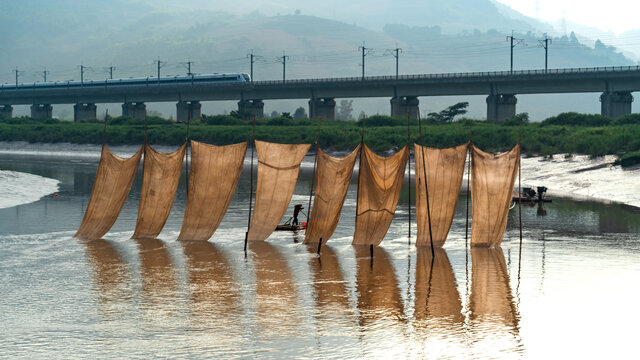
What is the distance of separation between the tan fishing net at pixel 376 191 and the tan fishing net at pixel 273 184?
3.59m

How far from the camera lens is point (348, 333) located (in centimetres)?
2209

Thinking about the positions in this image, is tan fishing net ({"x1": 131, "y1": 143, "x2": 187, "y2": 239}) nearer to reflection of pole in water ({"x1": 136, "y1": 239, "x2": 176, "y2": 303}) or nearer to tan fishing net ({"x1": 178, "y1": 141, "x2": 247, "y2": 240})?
reflection of pole in water ({"x1": 136, "y1": 239, "x2": 176, "y2": 303})

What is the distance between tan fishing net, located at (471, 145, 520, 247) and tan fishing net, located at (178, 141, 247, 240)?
38.4 ft

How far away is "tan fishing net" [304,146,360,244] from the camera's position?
37312 millimetres

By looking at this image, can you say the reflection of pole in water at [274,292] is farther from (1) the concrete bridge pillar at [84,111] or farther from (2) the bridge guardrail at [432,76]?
(1) the concrete bridge pillar at [84,111]

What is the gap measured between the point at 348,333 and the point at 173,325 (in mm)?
5133

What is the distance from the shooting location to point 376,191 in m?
36.8

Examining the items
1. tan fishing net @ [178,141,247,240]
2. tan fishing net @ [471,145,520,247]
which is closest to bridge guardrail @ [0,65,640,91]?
tan fishing net @ [471,145,520,247]

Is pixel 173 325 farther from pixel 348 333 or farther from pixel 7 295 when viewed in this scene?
pixel 7 295

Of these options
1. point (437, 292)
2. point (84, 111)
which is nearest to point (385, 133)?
point (437, 292)

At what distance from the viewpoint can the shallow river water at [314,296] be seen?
21000 mm

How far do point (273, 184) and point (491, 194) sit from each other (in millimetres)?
10723

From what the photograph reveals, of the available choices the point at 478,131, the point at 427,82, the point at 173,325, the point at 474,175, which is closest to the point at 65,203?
the point at 474,175

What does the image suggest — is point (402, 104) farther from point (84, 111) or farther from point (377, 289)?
point (377, 289)
